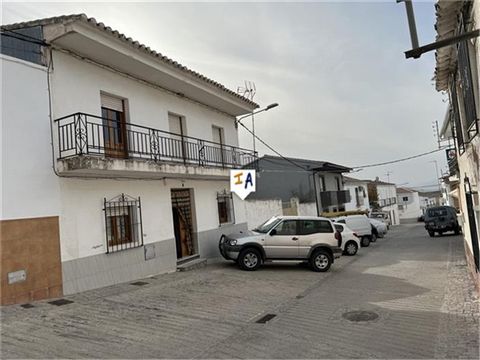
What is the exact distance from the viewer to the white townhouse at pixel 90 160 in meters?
7.56

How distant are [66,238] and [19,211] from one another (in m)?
1.21

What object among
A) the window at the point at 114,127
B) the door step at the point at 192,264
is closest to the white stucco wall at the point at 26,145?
the window at the point at 114,127

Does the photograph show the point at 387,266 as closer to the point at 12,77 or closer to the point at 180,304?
the point at 180,304

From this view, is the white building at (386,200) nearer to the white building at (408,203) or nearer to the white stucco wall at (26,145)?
the white building at (408,203)

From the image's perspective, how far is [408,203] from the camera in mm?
75625

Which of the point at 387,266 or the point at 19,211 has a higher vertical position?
the point at 19,211

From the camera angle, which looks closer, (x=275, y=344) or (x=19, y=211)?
(x=275, y=344)

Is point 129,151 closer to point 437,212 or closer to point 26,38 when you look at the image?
point 26,38

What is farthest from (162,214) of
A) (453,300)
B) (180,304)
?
(453,300)

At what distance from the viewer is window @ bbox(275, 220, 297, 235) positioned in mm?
12633

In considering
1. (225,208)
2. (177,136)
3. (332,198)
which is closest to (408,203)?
(332,198)

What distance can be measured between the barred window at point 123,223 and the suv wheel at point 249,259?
3262mm

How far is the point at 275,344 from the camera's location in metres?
5.81

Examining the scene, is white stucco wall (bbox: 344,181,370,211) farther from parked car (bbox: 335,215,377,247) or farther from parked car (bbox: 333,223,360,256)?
parked car (bbox: 333,223,360,256)
